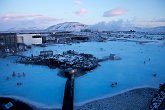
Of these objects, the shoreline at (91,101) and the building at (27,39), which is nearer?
the shoreline at (91,101)

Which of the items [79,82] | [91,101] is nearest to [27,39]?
[79,82]

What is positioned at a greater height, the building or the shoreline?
the building

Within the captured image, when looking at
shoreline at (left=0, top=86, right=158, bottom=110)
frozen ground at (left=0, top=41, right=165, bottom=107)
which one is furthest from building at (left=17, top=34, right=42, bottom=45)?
shoreline at (left=0, top=86, right=158, bottom=110)

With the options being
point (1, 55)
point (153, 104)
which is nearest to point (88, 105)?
point (153, 104)

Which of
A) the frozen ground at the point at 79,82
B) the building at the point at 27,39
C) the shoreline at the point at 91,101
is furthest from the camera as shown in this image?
the building at the point at 27,39

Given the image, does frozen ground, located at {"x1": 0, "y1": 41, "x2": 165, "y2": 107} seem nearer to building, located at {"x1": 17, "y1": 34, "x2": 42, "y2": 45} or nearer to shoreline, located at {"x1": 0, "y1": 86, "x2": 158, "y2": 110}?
shoreline, located at {"x1": 0, "y1": 86, "x2": 158, "y2": 110}

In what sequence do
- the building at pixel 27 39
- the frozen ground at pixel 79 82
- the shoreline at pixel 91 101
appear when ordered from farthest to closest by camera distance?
the building at pixel 27 39 → the frozen ground at pixel 79 82 → the shoreline at pixel 91 101

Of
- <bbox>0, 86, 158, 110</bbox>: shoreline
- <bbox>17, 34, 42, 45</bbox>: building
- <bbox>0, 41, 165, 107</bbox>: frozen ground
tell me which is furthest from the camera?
<bbox>17, 34, 42, 45</bbox>: building

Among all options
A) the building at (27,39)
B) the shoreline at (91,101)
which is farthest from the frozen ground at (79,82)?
the building at (27,39)

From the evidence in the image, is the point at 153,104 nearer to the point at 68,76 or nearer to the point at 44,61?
the point at 68,76

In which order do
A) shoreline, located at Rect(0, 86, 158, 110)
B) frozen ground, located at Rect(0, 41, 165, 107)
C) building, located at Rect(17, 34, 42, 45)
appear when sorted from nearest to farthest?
shoreline, located at Rect(0, 86, 158, 110)
frozen ground, located at Rect(0, 41, 165, 107)
building, located at Rect(17, 34, 42, 45)

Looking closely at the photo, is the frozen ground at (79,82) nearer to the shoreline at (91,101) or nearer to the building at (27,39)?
the shoreline at (91,101)

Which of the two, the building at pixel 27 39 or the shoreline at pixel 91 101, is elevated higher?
the building at pixel 27 39
